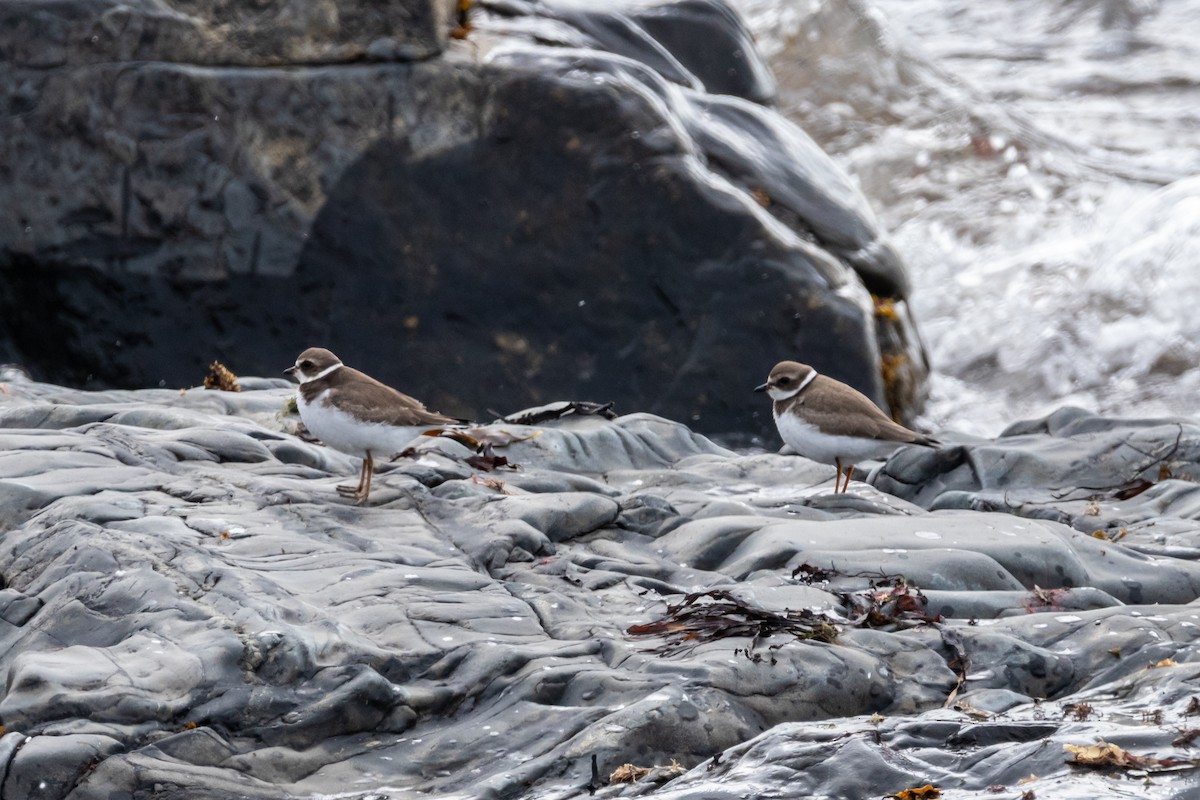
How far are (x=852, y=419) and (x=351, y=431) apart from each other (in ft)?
9.28

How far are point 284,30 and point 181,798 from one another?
25.6 ft

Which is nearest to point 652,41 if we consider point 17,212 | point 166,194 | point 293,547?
point 166,194

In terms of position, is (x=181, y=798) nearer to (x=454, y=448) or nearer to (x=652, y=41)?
(x=454, y=448)

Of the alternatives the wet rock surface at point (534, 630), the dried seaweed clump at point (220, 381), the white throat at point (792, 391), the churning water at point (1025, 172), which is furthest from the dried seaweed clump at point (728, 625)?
the churning water at point (1025, 172)

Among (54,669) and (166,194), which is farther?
(166,194)

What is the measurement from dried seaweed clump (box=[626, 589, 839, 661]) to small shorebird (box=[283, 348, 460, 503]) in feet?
6.54

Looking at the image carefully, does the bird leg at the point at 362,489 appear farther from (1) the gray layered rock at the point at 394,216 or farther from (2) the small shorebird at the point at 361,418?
(1) the gray layered rock at the point at 394,216

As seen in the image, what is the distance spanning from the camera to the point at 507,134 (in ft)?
34.1

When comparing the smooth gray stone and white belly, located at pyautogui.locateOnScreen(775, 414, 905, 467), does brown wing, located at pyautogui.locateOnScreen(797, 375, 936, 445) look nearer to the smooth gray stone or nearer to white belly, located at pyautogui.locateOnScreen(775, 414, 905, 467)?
white belly, located at pyautogui.locateOnScreen(775, 414, 905, 467)

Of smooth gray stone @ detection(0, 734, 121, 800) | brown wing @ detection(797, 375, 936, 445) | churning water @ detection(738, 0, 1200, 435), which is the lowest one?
churning water @ detection(738, 0, 1200, 435)

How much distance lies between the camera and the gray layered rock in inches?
407

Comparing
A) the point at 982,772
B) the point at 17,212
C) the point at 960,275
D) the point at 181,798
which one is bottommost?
the point at 960,275

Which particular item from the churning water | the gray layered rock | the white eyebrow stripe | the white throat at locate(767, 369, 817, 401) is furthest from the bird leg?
the churning water

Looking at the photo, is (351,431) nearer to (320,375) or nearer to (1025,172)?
(320,375)
